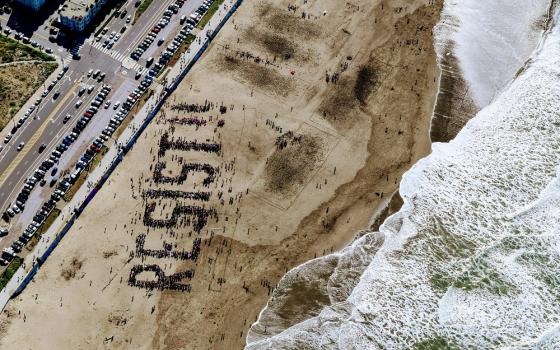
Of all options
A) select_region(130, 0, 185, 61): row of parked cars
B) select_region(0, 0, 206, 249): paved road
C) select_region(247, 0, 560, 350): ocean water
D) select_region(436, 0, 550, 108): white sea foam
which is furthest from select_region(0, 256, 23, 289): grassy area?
select_region(436, 0, 550, 108): white sea foam

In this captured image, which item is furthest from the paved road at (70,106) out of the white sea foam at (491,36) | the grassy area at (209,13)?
the white sea foam at (491,36)

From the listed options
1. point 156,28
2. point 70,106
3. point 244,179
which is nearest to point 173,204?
point 244,179

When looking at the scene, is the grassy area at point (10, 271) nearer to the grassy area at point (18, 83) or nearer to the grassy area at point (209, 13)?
the grassy area at point (18, 83)

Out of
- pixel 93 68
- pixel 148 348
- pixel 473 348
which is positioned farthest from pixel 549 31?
pixel 148 348

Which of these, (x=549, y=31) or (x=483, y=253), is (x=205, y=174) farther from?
(x=549, y=31)

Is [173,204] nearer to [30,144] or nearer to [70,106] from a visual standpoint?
[30,144]
